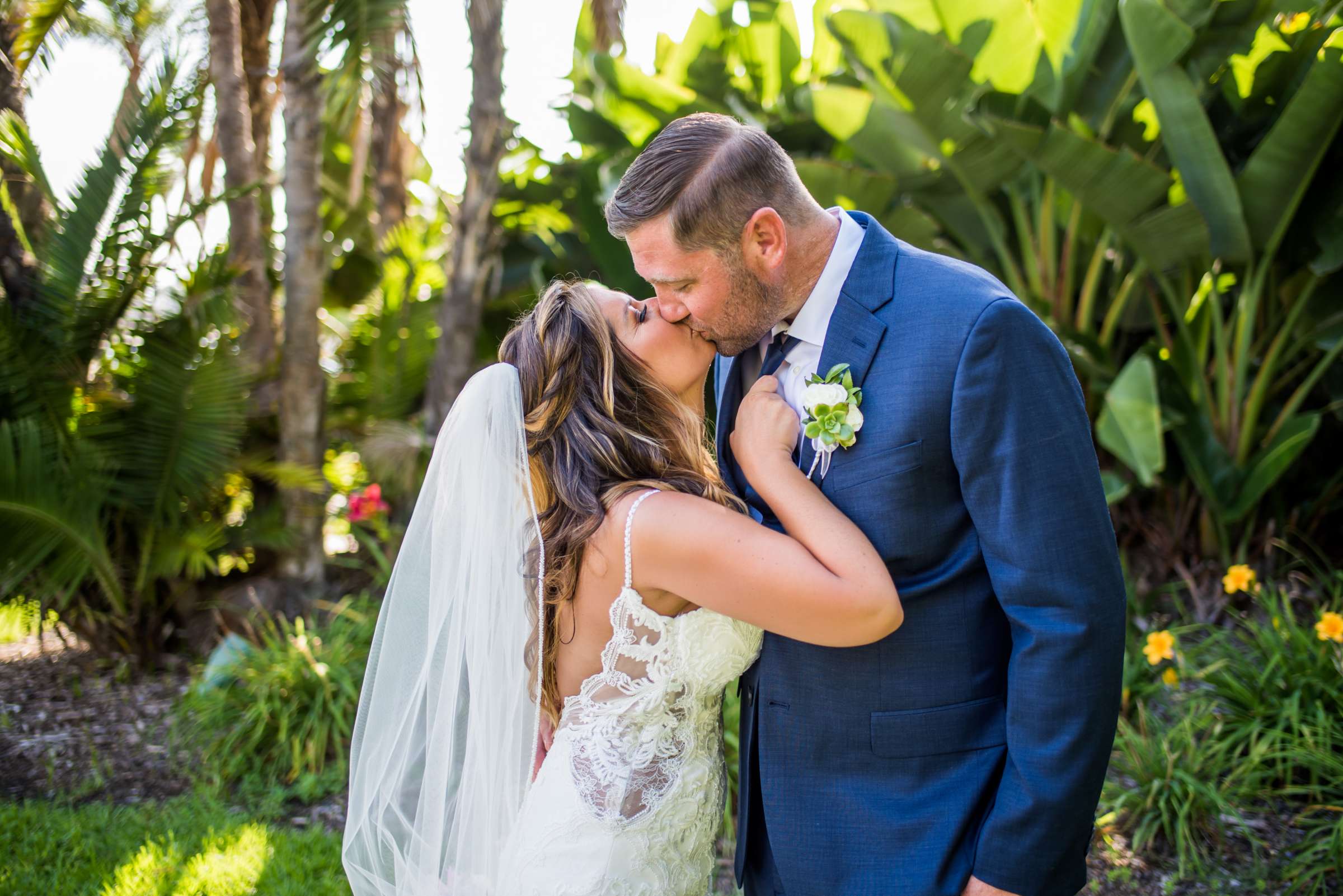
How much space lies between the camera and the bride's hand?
1900 mm

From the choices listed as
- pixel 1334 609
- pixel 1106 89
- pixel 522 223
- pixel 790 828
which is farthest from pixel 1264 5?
pixel 522 223

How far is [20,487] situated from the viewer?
18.0 feet

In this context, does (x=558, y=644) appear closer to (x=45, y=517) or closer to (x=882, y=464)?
(x=882, y=464)

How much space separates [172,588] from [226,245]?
89.7 inches

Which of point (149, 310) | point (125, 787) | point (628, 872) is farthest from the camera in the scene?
point (149, 310)

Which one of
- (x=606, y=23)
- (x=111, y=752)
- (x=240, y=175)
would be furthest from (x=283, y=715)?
(x=606, y=23)

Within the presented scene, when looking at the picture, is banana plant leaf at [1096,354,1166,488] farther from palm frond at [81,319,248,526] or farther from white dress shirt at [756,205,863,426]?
palm frond at [81,319,248,526]

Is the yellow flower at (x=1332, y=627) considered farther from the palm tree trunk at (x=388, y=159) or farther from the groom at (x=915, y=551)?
the palm tree trunk at (x=388, y=159)

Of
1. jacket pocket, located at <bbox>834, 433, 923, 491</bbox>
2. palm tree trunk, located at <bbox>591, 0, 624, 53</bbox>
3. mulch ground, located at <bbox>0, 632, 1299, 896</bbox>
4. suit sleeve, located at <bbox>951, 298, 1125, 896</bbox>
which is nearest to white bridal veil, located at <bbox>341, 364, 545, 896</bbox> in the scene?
jacket pocket, located at <bbox>834, 433, 923, 491</bbox>

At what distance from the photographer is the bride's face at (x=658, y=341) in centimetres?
217

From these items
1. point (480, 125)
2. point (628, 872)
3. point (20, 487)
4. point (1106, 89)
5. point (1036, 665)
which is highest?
point (480, 125)

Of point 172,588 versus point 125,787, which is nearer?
point 125,787

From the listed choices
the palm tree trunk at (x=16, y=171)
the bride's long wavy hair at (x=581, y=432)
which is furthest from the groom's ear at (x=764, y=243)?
the palm tree trunk at (x=16, y=171)

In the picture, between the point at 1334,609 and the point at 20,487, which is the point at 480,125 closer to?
the point at 20,487
